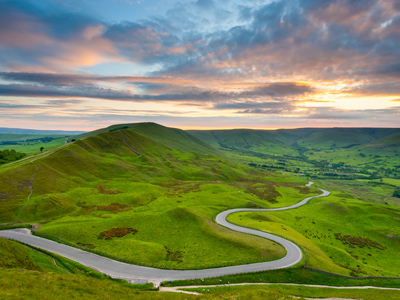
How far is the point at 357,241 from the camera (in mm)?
93938

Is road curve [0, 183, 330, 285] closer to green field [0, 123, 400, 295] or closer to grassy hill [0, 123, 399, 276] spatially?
green field [0, 123, 400, 295]

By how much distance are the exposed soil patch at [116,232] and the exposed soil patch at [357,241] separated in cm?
9285

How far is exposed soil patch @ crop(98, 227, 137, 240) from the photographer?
67.4 metres

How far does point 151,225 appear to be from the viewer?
7856 centimetres

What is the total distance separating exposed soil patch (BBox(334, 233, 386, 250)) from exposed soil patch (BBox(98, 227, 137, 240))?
9285 cm

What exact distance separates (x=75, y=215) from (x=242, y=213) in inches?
3036

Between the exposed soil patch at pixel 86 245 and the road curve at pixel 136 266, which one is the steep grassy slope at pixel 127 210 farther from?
the road curve at pixel 136 266

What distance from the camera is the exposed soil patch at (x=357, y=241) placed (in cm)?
9106

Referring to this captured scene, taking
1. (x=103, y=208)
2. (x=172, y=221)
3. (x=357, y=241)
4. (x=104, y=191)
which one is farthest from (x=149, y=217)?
(x=357, y=241)

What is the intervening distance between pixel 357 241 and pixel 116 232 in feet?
346

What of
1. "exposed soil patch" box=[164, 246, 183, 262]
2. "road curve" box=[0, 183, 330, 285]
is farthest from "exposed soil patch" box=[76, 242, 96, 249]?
"exposed soil patch" box=[164, 246, 183, 262]

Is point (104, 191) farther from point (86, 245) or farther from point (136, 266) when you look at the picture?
point (136, 266)

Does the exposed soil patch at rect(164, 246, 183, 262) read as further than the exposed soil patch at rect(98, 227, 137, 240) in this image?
No

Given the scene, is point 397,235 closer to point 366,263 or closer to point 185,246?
point 366,263
